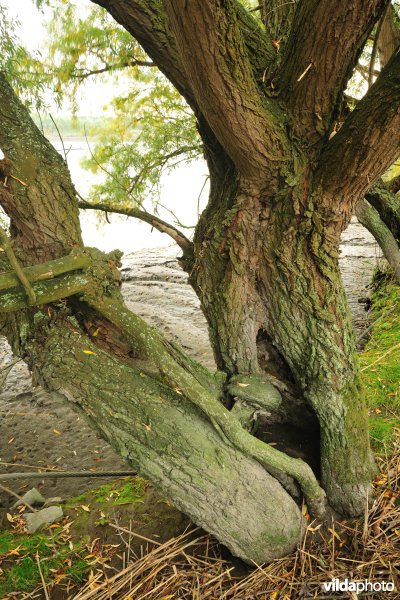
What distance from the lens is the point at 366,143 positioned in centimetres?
196

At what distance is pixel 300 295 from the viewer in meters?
2.29

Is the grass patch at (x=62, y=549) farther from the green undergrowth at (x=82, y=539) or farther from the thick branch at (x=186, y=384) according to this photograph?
the thick branch at (x=186, y=384)

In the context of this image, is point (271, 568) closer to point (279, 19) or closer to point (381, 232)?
point (381, 232)

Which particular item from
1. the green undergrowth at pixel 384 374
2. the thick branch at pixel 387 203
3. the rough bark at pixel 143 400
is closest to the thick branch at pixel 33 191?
the rough bark at pixel 143 400

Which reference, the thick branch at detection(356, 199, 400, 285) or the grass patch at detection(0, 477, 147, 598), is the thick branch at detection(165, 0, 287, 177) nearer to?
the thick branch at detection(356, 199, 400, 285)

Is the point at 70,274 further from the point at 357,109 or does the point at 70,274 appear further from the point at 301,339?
the point at 357,109

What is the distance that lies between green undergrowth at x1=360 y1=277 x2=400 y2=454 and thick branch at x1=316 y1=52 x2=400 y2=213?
1.32 metres

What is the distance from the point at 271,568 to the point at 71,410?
8.35 ft

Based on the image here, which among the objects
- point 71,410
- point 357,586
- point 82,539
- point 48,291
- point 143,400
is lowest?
point 357,586

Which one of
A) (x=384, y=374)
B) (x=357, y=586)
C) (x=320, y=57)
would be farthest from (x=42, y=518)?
(x=320, y=57)

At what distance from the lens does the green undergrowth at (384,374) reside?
8.95 feet

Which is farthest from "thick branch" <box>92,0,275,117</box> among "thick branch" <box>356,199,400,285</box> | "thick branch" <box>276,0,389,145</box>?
"thick branch" <box>356,199,400,285</box>

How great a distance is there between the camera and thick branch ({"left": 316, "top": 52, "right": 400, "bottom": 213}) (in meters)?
1.88

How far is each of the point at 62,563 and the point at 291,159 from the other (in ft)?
6.79
